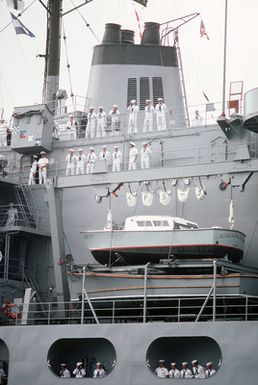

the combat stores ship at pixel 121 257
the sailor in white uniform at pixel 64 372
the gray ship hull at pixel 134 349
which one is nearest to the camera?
the gray ship hull at pixel 134 349

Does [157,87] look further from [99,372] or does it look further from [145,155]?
[99,372]

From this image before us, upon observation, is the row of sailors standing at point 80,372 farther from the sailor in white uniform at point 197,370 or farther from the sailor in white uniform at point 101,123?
the sailor in white uniform at point 101,123

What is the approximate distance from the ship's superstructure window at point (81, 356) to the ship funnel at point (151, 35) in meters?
11.9

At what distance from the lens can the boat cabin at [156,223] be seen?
26.0 meters

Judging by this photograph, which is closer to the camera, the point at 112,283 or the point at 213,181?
the point at 112,283

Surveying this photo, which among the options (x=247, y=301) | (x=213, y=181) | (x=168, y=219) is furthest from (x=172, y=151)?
(x=247, y=301)

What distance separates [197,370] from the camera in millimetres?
23828

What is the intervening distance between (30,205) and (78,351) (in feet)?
19.7

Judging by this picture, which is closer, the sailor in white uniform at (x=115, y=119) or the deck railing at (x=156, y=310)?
A: the deck railing at (x=156, y=310)

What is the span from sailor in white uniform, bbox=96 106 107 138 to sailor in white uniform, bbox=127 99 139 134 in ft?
2.50

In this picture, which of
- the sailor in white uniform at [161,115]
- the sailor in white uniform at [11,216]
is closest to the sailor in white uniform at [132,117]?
the sailor in white uniform at [161,115]

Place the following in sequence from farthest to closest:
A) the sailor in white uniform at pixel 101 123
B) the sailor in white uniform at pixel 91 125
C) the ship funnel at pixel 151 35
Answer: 1. the ship funnel at pixel 151 35
2. the sailor in white uniform at pixel 91 125
3. the sailor in white uniform at pixel 101 123

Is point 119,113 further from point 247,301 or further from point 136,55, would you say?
point 247,301

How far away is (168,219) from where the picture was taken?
26.2 m
